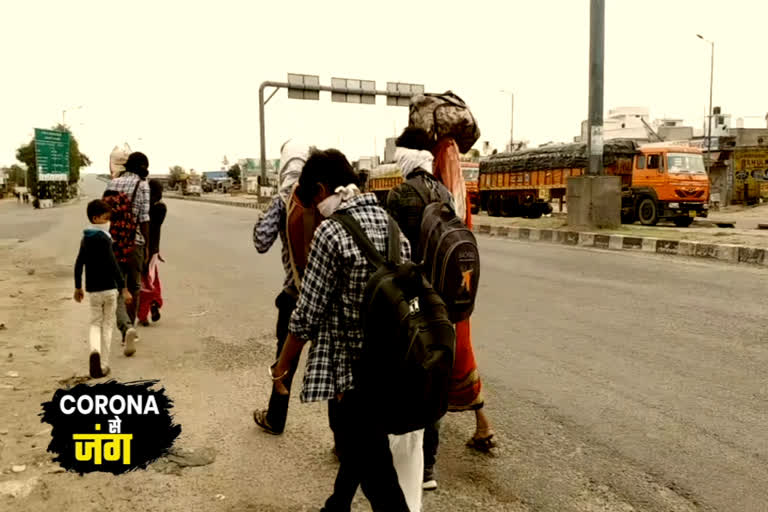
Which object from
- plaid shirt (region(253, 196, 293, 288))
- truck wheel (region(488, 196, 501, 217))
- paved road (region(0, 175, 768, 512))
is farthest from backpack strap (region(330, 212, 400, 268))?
truck wheel (region(488, 196, 501, 217))

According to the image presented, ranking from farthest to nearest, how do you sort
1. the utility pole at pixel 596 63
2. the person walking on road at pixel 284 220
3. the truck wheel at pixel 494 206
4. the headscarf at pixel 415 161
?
the truck wheel at pixel 494 206 → the utility pole at pixel 596 63 → the person walking on road at pixel 284 220 → the headscarf at pixel 415 161

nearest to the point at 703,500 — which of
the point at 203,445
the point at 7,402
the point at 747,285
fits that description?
the point at 203,445

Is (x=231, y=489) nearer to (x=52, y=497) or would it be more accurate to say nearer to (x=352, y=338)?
(x=52, y=497)

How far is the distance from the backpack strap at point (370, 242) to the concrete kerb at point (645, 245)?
10.9 meters

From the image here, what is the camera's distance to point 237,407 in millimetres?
4359

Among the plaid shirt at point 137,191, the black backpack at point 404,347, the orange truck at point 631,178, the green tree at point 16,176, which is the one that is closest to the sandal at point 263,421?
the black backpack at point 404,347

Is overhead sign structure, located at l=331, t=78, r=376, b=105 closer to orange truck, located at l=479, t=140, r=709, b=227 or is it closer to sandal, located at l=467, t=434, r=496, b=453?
orange truck, located at l=479, t=140, r=709, b=227

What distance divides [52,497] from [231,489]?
0.78m

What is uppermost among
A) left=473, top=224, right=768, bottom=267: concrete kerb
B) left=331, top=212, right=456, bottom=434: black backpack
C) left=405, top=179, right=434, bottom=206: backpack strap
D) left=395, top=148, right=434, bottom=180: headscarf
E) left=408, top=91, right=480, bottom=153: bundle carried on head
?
left=408, top=91, right=480, bottom=153: bundle carried on head

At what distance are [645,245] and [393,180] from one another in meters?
21.9

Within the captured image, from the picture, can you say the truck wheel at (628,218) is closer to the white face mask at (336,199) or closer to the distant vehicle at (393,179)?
the distant vehicle at (393,179)

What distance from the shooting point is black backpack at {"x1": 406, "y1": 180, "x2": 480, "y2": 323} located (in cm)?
272

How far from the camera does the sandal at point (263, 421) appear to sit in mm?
3875

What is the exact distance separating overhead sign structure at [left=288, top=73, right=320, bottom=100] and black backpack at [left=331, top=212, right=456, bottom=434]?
2893 cm
